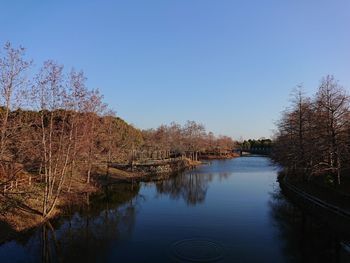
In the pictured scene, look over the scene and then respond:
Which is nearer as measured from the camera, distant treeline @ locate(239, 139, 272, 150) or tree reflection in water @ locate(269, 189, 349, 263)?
tree reflection in water @ locate(269, 189, 349, 263)

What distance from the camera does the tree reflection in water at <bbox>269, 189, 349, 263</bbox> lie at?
16453mm

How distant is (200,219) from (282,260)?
8942 mm

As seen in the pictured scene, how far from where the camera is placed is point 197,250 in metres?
17.1

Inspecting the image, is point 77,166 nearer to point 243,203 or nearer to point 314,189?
point 243,203

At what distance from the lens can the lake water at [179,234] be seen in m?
16.6

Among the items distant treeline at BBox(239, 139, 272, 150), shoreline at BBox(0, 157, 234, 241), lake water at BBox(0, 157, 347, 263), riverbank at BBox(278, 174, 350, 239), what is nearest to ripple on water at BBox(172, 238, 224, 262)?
lake water at BBox(0, 157, 347, 263)

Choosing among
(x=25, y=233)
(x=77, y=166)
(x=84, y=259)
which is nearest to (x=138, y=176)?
(x=77, y=166)

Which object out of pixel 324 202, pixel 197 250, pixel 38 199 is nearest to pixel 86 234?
pixel 38 199

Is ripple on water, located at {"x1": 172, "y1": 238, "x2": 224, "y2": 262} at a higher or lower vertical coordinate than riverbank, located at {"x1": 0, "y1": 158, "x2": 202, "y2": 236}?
lower

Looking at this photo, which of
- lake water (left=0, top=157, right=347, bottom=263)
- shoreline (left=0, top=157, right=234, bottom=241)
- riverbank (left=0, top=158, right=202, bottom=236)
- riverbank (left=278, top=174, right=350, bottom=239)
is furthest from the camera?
riverbank (left=278, top=174, right=350, bottom=239)

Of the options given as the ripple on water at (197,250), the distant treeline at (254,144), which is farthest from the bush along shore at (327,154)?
Answer: the distant treeline at (254,144)

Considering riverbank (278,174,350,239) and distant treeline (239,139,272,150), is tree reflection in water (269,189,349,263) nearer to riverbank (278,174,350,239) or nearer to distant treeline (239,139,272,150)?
riverbank (278,174,350,239)

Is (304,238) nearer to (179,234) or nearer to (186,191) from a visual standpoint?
(179,234)

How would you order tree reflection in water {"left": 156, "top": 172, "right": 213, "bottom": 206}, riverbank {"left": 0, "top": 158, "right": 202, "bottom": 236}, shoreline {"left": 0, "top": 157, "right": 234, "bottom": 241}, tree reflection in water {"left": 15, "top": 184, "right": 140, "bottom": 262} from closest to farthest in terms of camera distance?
tree reflection in water {"left": 15, "top": 184, "right": 140, "bottom": 262}
shoreline {"left": 0, "top": 157, "right": 234, "bottom": 241}
riverbank {"left": 0, "top": 158, "right": 202, "bottom": 236}
tree reflection in water {"left": 156, "top": 172, "right": 213, "bottom": 206}
